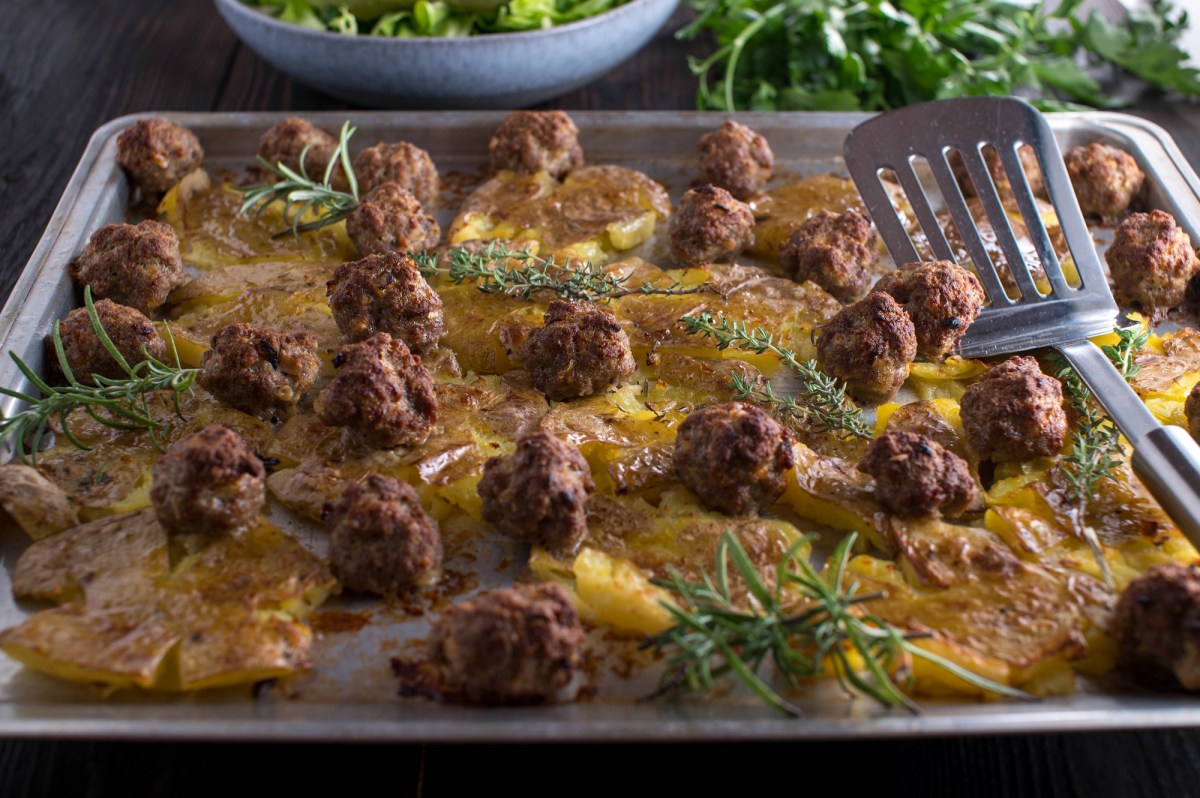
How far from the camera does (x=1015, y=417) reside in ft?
11.5

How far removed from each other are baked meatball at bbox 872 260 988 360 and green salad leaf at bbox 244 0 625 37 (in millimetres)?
2796

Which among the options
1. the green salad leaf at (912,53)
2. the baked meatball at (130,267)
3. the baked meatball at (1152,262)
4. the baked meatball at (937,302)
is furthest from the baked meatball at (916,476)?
the green salad leaf at (912,53)

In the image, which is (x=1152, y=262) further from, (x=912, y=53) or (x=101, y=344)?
(x=101, y=344)

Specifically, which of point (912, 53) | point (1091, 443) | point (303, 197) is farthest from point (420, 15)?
point (1091, 443)

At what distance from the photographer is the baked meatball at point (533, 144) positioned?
16.0 feet

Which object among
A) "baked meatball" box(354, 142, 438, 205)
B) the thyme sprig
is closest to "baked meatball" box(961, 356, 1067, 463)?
the thyme sprig

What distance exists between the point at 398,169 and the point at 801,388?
2003 mm

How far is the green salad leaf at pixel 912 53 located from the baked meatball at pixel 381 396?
2.87 metres

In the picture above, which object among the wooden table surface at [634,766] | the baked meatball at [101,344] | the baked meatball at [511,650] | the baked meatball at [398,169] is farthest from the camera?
the baked meatball at [398,169]

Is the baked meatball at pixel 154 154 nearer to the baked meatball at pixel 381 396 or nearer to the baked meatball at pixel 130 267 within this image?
the baked meatball at pixel 130 267

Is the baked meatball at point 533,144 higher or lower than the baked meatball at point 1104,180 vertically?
lower

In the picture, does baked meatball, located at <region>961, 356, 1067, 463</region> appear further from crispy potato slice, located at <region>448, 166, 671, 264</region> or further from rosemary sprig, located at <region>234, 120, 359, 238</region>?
rosemary sprig, located at <region>234, 120, 359, 238</region>

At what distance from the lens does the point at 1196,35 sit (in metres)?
7.37

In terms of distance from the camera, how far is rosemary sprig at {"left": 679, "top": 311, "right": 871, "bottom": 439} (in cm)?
369
